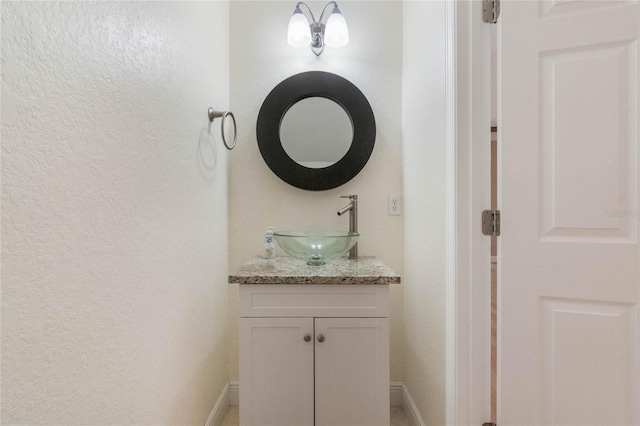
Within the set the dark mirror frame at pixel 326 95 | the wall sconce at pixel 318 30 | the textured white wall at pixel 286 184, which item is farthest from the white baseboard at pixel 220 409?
the wall sconce at pixel 318 30

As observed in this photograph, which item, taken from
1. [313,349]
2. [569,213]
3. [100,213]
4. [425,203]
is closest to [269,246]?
[313,349]

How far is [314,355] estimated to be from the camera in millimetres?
1211

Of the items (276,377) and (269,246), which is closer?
(276,377)

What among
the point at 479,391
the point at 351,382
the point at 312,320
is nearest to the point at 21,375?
the point at 312,320

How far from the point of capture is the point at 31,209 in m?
0.53

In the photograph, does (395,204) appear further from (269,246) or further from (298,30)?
(298,30)

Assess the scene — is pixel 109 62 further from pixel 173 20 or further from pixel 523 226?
pixel 523 226

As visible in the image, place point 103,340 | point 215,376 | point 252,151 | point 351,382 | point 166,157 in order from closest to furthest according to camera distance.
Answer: point 103,340
point 166,157
point 351,382
point 215,376
point 252,151

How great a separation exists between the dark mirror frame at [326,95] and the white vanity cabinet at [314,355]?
2.19 feet

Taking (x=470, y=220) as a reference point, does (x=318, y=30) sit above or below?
above

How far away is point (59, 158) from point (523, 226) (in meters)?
1.25

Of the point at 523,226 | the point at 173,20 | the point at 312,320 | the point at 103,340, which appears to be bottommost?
the point at 312,320

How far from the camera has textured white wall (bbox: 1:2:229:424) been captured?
1.68 ft

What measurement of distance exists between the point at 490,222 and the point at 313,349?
0.82 meters
